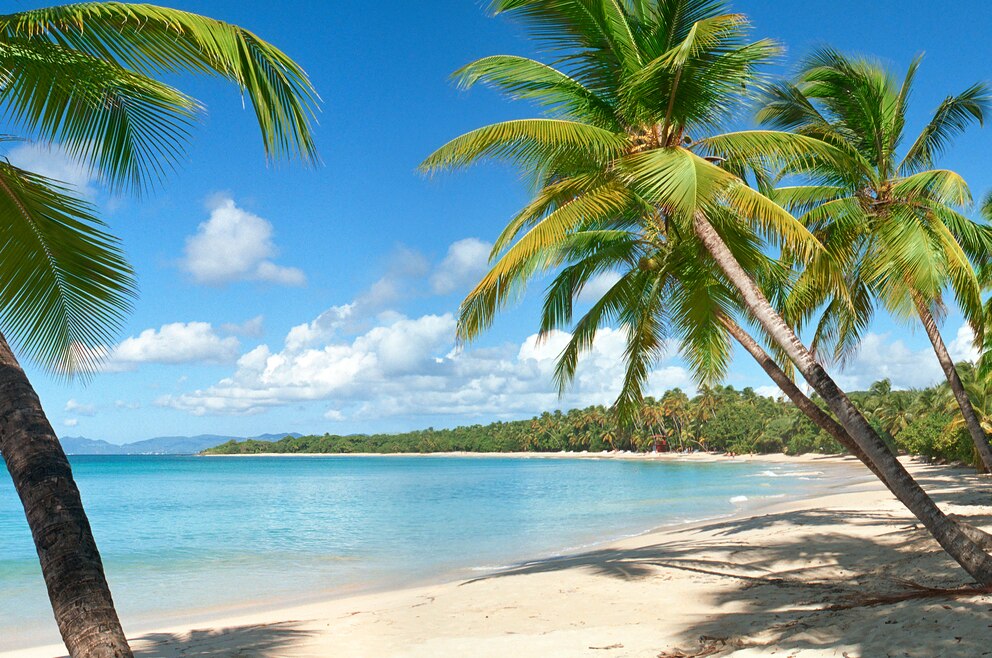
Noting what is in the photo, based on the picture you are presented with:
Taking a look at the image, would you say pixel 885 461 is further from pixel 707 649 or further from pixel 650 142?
pixel 650 142

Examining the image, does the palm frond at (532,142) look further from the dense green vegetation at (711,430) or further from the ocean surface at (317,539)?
the ocean surface at (317,539)

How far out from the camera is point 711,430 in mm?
85000

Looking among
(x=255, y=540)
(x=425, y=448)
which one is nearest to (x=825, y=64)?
(x=255, y=540)

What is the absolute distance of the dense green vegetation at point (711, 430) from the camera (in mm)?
36719

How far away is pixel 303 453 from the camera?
19725 cm

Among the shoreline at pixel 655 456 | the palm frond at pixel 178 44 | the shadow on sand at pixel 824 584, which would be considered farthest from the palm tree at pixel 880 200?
the shoreline at pixel 655 456

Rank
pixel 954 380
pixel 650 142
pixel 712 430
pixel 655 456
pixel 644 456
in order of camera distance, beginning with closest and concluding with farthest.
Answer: pixel 650 142
pixel 954 380
pixel 712 430
pixel 655 456
pixel 644 456

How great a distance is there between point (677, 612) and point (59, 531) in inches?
245

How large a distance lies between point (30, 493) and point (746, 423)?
280 feet

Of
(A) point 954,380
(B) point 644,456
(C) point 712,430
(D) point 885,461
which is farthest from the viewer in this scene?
(B) point 644,456

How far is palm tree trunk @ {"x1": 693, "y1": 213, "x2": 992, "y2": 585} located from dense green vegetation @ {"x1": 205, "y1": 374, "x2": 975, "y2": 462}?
11.1ft

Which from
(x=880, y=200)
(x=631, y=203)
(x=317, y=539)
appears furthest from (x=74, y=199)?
(x=317, y=539)

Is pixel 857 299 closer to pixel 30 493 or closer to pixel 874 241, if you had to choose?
pixel 874 241

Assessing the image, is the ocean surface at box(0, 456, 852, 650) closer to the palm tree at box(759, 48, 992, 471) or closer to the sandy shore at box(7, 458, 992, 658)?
the sandy shore at box(7, 458, 992, 658)
